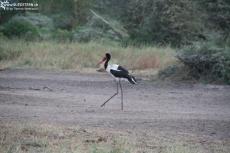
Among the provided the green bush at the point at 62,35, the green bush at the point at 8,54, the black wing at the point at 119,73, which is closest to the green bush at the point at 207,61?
the black wing at the point at 119,73

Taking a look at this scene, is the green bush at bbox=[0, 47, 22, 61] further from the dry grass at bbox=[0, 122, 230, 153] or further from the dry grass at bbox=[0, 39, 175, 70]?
the dry grass at bbox=[0, 122, 230, 153]

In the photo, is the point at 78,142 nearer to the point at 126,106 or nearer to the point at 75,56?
the point at 126,106

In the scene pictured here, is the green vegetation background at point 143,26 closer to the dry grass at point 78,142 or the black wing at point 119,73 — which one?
the black wing at point 119,73

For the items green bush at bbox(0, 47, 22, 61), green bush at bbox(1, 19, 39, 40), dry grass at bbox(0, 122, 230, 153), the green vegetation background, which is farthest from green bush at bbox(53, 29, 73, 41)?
dry grass at bbox(0, 122, 230, 153)

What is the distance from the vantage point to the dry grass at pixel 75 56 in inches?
1037

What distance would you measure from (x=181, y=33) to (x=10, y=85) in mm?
16654

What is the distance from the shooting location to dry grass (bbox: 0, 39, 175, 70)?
2634 centimetres

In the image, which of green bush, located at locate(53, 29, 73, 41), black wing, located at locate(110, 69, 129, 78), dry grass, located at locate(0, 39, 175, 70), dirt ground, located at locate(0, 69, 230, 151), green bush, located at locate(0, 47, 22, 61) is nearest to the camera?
dirt ground, located at locate(0, 69, 230, 151)

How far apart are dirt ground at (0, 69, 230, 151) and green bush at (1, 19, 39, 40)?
10262mm

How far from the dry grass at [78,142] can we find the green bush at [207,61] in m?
10.0

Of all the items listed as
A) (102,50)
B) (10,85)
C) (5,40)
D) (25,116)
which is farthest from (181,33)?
(25,116)

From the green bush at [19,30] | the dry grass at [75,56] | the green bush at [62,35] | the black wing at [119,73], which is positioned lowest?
the green bush at [62,35]

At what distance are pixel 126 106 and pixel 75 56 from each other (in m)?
12.5

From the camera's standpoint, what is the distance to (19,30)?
33875mm
